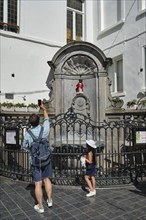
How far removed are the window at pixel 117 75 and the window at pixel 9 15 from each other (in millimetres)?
5538

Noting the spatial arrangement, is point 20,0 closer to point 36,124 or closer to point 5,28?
point 5,28

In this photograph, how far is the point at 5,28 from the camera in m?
11.4

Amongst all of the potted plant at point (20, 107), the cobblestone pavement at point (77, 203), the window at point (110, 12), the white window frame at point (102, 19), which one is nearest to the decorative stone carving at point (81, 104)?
the potted plant at point (20, 107)

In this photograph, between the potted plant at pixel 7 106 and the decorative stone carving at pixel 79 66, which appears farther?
the decorative stone carving at pixel 79 66

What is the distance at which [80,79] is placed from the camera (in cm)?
1111

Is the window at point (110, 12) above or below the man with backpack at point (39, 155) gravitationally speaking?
above

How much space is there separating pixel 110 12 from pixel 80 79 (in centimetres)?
480

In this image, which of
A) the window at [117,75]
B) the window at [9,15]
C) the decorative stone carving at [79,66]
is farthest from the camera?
the window at [117,75]

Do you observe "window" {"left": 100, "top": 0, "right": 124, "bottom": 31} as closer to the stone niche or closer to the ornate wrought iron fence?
the stone niche

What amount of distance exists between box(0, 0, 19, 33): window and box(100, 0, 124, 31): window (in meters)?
4.89

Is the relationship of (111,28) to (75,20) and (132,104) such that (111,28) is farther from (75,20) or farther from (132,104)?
(132,104)

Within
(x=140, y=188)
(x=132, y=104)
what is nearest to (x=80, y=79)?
(x=132, y=104)

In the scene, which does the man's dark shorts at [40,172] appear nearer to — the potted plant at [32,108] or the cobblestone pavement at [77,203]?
the cobblestone pavement at [77,203]

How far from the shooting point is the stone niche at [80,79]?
34.8ft
